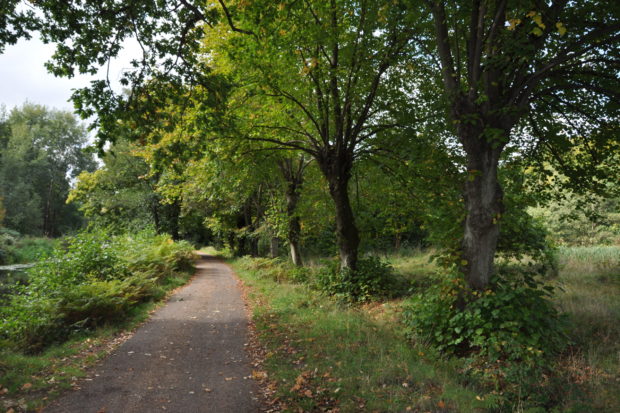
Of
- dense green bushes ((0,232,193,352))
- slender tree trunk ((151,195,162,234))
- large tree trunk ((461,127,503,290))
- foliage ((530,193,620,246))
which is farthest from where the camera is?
slender tree trunk ((151,195,162,234))

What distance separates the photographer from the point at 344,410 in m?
4.37

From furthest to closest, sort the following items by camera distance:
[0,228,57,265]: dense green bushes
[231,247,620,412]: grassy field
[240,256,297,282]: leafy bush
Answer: [0,228,57,265]: dense green bushes
[240,256,297,282]: leafy bush
[231,247,620,412]: grassy field

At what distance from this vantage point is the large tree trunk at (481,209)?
5934 mm

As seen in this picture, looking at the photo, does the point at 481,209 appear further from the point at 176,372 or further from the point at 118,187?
the point at 118,187

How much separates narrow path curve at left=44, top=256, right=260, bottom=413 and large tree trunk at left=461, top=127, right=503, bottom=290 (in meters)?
4.16

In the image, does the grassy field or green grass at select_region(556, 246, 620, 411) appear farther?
green grass at select_region(556, 246, 620, 411)

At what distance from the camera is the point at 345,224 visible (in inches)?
444

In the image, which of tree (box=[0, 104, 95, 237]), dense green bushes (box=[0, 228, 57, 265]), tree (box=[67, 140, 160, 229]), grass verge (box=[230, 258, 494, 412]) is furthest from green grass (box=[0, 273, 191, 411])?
tree (box=[0, 104, 95, 237])

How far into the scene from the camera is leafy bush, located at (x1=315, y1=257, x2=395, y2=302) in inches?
415

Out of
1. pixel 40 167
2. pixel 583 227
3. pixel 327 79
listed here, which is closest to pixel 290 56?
pixel 327 79

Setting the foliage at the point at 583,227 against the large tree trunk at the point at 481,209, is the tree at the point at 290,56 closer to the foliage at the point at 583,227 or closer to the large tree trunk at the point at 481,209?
the large tree trunk at the point at 481,209

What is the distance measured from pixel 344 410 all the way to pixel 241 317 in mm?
5875

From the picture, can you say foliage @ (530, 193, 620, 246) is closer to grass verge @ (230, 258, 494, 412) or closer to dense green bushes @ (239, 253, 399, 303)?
dense green bushes @ (239, 253, 399, 303)

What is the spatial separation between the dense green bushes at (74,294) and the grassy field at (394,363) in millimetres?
3736
